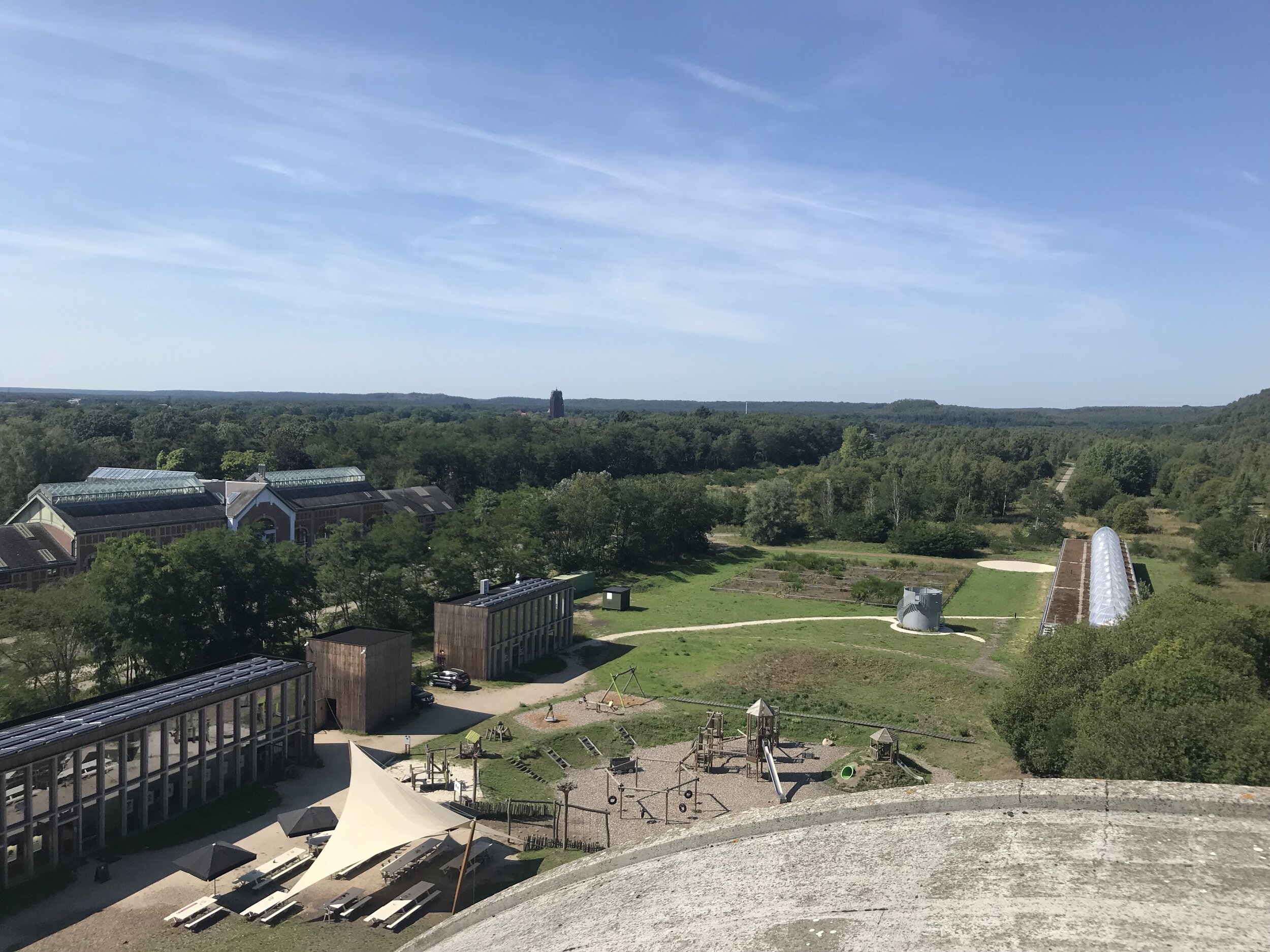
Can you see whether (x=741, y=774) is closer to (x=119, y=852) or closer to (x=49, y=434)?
(x=119, y=852)

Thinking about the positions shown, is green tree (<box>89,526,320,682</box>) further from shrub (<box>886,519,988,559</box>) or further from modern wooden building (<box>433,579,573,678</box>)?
shrub (<box>886,519,988,559</box>)

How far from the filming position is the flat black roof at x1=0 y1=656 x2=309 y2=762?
940 inches

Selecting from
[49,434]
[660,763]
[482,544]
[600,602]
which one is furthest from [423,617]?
[49,434]

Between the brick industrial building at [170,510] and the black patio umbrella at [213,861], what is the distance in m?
34.5

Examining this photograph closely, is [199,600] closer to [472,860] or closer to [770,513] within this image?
[472,860]

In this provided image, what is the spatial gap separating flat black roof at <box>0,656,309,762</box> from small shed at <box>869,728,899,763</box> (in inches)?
856

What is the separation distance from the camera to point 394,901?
22.2 meters

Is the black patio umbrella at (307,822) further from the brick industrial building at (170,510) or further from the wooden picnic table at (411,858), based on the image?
the brick industrial building at (170,510)

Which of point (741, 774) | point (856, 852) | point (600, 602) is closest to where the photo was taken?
point (856, 852)

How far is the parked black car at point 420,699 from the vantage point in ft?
126

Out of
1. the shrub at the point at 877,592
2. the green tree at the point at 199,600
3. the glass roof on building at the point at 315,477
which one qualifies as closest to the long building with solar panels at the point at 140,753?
the green tree at the point at 199,600

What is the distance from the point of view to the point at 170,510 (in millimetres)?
62719

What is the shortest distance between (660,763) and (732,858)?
44.6 feet

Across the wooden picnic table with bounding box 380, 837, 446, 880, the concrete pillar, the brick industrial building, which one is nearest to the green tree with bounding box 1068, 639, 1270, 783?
the wooden picnic table with bounding box 380, 837, 446, 880
